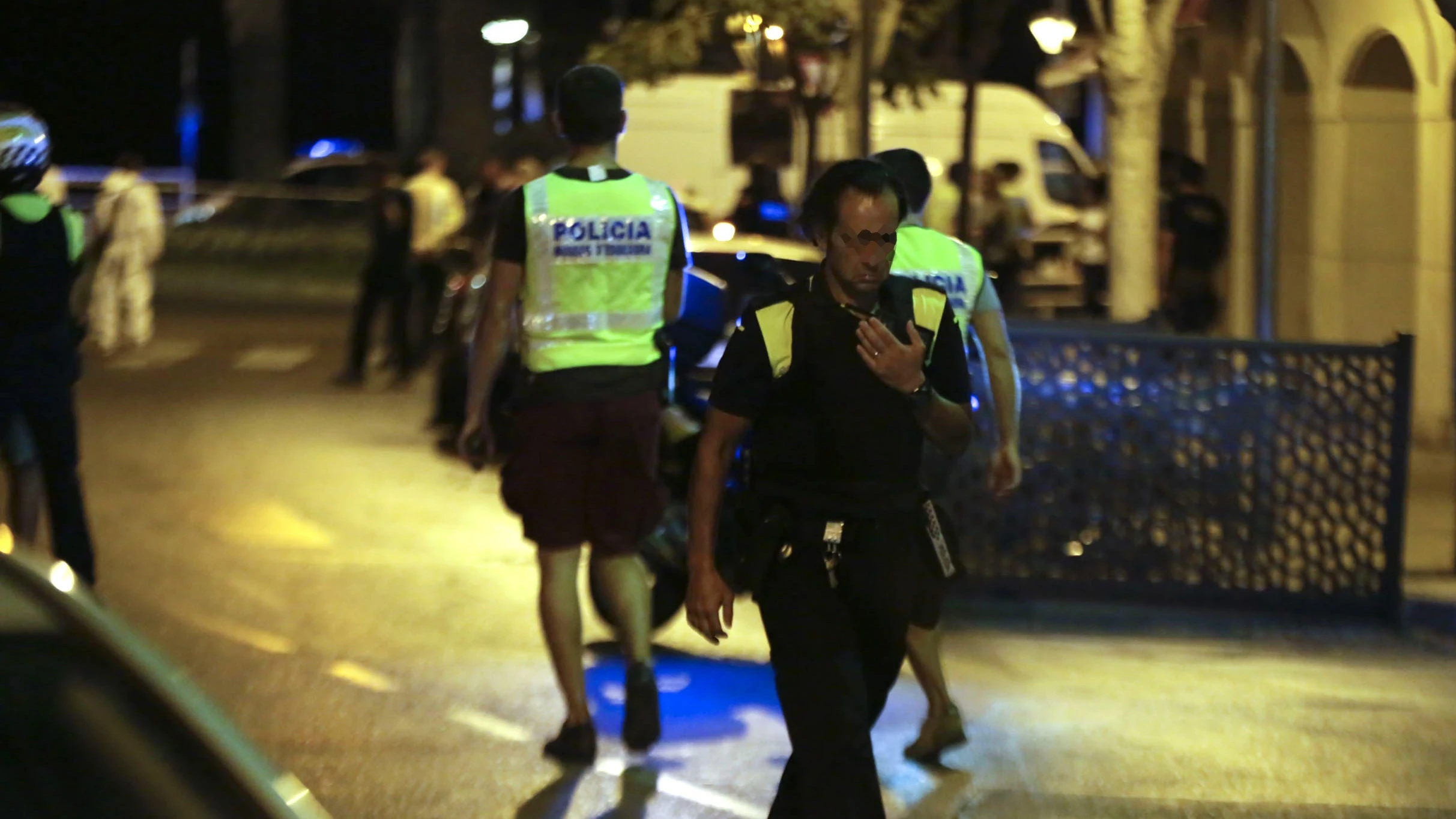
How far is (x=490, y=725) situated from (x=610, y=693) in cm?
63

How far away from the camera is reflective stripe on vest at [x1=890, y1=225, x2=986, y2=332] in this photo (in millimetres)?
6227

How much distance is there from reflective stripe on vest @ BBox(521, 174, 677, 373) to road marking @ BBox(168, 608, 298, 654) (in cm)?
213

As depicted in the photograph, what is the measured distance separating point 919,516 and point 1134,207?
708cm

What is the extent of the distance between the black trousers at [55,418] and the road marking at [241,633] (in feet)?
2.33

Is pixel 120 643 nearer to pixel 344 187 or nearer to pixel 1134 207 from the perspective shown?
pixel 1134 207

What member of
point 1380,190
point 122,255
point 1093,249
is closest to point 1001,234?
point 1093,249

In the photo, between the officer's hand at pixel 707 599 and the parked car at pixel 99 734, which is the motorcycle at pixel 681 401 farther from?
the parked car at pixel 99 734

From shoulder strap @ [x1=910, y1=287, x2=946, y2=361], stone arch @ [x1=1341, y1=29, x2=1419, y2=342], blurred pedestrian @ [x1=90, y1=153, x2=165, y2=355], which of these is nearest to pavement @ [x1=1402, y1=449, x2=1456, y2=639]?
stone arch @ [x1=1341, y1=29, x2=1419, y2=342]

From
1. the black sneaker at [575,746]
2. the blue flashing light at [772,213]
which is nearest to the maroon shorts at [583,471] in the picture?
the black sneaker at [575,746]

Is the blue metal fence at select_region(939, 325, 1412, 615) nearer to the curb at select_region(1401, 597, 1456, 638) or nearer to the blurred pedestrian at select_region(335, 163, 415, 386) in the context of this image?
the curb at select_region(1401, 597, 1456, 638)

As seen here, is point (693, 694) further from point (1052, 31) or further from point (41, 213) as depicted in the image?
point (1052, 31)

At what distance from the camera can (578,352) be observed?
6066 mm

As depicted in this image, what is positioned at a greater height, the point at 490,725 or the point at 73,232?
A: the point at 73,232

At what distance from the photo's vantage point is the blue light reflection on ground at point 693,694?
21.9 ft
